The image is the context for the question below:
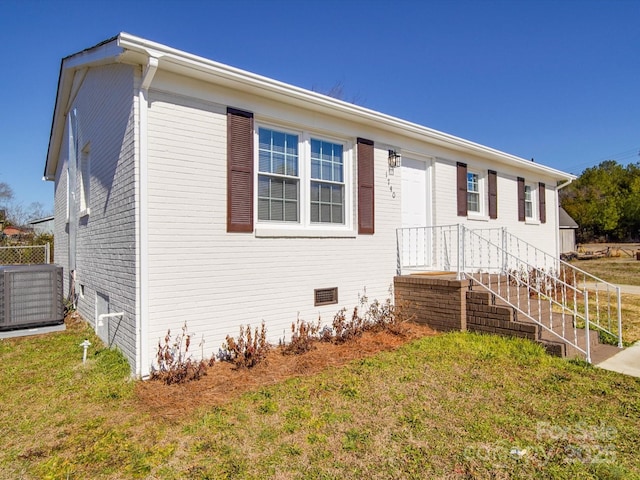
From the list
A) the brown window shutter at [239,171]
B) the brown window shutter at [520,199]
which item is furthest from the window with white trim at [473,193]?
the brown window shutter at [239,171]

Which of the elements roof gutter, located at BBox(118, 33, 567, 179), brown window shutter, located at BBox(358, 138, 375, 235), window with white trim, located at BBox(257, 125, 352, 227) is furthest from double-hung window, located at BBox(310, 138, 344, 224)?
roof gutter, located at BBox(118, 33, 567, 179)

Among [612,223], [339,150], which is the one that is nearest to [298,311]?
[339,150]

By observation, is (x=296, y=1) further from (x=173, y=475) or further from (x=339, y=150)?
(x=173, y=475)

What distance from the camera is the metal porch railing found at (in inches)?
210

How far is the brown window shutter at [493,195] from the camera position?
9.47 meters

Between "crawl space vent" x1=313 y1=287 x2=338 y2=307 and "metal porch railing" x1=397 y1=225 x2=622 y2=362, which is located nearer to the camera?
"metal porch railing" x1=397 y1=225 x2=622 y2=362

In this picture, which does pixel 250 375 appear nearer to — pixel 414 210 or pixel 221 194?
pixel 221 194

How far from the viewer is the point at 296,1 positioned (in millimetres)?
9219

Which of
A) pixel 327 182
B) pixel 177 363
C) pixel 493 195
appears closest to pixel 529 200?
pixel 493 195

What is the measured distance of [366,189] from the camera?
21.5 ft

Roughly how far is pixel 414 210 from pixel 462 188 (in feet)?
5.27

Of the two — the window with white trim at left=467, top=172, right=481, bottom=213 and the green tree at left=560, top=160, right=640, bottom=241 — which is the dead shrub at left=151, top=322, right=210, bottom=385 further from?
the green tree at left=560, top=160, right=640, bottom=241

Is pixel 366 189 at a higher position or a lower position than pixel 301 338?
higher

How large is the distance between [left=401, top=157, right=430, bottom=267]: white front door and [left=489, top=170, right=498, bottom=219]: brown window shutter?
2431 mm
